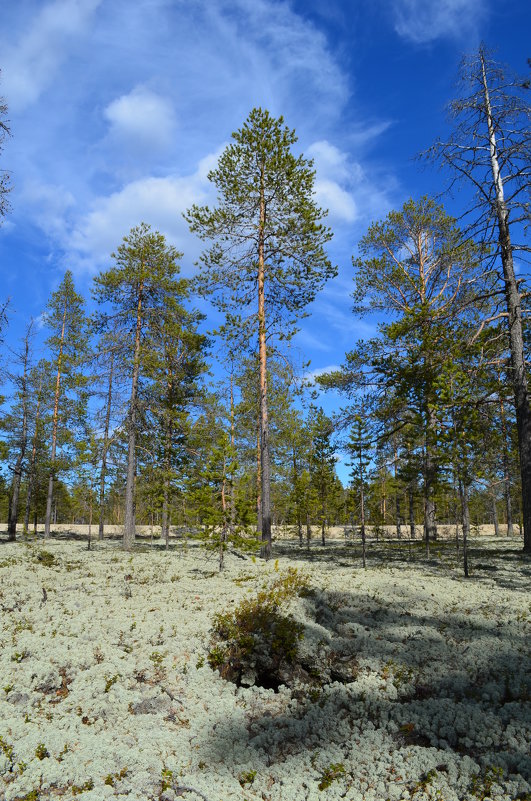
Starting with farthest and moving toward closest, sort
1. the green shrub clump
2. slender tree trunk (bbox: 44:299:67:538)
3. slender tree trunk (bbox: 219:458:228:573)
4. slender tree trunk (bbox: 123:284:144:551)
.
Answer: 1. slender tree trunk (bbox: 44:299:67:538)
2. slender tree trunk (bbox: 123:284:144:551)
3. slender tree trunk (bbox: 219:458:228:573)
4. the green shrub clump

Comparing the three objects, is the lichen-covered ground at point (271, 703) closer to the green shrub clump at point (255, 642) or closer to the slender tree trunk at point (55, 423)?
the green shrub clump at point (255, 642)

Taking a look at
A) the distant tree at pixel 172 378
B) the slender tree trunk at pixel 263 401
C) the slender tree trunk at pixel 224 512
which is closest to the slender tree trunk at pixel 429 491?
the slender tree trunk at pixel 263 401

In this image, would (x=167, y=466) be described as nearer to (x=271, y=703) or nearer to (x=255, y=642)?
(x=255, y=642)

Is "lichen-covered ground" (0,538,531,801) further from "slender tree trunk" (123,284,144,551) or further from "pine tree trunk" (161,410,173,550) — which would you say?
"pine tree trunk" (161,410,173,550)

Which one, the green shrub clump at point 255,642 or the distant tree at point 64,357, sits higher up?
the distant tree at point 64,357

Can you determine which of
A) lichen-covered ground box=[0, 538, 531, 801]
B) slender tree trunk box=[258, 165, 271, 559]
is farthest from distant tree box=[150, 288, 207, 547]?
lichen-covered ground box=[0, 538, 531, 801]

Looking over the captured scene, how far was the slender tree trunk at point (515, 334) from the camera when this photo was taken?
12.5 meters

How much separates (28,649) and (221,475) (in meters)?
6.34

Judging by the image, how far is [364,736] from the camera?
4.62 m

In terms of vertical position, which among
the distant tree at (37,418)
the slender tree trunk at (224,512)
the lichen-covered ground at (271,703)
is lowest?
the lichen-covered ground at (271,703)

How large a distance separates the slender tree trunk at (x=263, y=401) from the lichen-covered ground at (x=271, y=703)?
6.35m

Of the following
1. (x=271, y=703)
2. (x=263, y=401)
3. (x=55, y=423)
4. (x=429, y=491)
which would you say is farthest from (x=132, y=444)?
(x=271, y=703)

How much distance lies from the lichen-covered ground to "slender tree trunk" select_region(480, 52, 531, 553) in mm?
4529

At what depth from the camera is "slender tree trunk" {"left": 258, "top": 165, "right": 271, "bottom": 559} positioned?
50.0 ft
